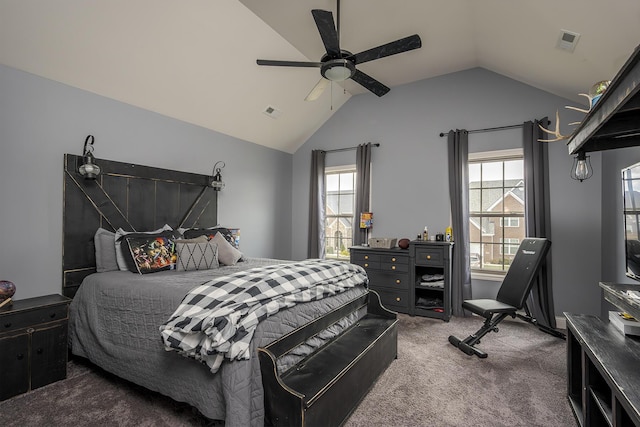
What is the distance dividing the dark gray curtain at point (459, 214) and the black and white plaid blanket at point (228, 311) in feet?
8.62

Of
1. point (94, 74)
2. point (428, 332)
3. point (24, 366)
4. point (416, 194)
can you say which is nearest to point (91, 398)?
point (24, 366)

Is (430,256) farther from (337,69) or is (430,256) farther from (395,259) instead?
(337,69)

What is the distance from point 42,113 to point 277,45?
2.36 metres

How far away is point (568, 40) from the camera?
261cm

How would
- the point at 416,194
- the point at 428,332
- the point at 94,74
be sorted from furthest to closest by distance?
the point at 416,194 → the point at 428,332 → the point at 94,74

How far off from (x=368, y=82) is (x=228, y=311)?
254 cm

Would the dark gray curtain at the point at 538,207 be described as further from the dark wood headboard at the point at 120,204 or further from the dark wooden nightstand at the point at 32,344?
the dark wooden nightstand at the point at 32,344

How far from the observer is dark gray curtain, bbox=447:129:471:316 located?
13.5ft

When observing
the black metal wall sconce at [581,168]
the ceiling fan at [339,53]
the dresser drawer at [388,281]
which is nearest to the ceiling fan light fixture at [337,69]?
the ceiling fan at [339,53]

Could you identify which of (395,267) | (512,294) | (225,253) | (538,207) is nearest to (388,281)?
(395,267)

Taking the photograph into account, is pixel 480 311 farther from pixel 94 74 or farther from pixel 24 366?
pixel 94 74

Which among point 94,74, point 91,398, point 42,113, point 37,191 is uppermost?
point 94,74

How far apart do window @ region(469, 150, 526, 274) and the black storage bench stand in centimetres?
230

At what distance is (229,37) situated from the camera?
3258 millimetres
